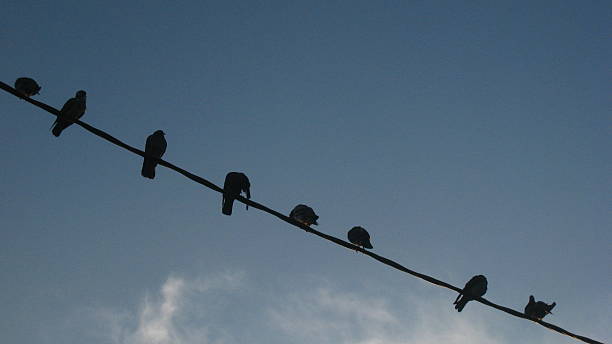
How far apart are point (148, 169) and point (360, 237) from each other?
4.89 meters

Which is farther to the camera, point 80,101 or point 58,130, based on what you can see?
point 80,101

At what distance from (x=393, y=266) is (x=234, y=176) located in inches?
191

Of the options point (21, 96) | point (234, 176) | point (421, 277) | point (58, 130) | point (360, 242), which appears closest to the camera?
point (21, 96)

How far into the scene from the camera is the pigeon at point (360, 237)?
401 inches

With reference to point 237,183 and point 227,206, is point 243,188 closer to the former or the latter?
point 237,183

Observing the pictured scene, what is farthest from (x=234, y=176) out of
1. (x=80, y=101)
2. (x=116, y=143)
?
(x=116, y=143)

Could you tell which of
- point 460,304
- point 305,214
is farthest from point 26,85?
point 460,304

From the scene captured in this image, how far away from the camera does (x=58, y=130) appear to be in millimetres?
7766

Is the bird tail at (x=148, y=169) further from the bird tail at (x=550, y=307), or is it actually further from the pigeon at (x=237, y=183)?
the bird tail at (x=550, y=307)

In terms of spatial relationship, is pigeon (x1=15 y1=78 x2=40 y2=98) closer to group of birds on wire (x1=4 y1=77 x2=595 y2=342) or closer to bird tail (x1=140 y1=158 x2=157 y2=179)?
group of birds on wire (x1=4 y1=77 x2=595 y2=342)

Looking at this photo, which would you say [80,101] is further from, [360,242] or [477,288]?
[477,288]

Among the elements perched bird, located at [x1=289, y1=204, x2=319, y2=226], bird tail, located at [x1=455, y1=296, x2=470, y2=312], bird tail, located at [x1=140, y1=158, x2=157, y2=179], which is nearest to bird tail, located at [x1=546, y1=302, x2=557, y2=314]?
bird tail, located at [x1=455, y1=296, x2=470, y2=312]

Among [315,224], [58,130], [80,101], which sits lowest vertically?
[58,130]

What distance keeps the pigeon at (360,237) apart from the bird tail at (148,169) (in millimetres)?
4640
